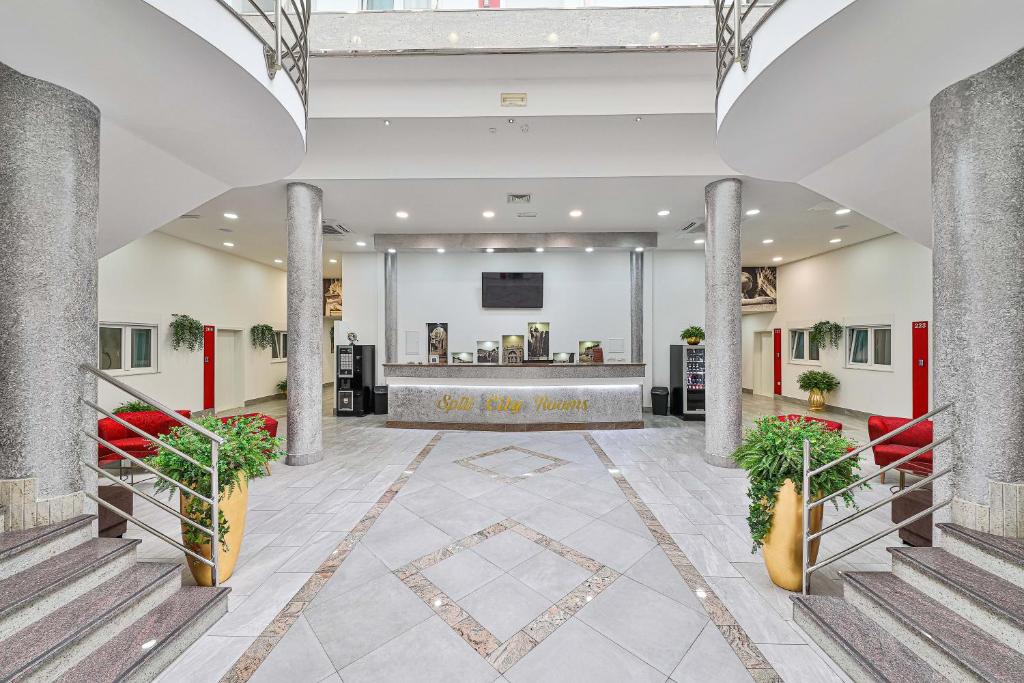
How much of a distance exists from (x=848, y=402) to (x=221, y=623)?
473 inches

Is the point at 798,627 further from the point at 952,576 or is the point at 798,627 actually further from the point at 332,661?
the point at 332,661

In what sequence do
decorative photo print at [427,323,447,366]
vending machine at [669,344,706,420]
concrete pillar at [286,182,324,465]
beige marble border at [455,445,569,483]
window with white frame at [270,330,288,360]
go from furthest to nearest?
window with white frame at [270,330,288,360], decorative photo print at [427,323,447,366], vending machine at [669,344,706,420], concrete pillar at [286,182,324,465], beige marble border at [455,445,569,483]

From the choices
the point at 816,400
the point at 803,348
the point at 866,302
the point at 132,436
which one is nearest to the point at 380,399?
the point at 132,436

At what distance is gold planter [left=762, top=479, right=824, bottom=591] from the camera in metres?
2.58

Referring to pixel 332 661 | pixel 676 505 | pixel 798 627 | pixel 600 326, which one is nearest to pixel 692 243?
pixel 600 326

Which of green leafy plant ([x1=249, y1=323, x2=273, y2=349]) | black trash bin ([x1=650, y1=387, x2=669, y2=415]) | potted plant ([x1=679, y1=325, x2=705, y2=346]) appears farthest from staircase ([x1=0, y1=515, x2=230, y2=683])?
green leafy plant ([x1=249, y1=323, x2=273, y2=349])

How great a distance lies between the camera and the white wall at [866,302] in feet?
25.7

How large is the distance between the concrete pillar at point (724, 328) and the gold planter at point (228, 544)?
547 cm

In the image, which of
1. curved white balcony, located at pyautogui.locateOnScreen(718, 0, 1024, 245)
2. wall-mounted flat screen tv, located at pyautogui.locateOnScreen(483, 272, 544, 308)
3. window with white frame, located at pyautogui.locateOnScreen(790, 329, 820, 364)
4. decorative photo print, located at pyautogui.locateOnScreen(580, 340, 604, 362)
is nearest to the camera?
curved white balcony, located at pyautogui.locateOnScreen(718, 0, 1024, 245)

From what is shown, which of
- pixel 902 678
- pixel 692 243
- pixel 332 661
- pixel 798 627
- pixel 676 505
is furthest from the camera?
pixel 692 243

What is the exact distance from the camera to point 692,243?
9.06 meters

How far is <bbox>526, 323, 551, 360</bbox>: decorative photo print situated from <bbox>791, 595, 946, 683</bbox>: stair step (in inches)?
291

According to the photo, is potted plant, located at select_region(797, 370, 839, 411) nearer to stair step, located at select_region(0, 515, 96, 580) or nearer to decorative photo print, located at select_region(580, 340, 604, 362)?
decorative photo print, located at select_region(580, 340, 604, 362)

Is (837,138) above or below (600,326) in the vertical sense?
above
